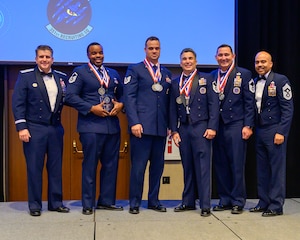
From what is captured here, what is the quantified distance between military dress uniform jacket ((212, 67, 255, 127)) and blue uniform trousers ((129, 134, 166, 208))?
0.61 meters

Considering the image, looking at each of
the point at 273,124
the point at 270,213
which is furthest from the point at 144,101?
the point at 270,213

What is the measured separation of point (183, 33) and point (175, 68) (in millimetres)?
459

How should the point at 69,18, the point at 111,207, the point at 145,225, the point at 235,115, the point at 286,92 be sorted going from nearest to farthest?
the point at 145,225, the point at 286,92, the point at 235,115, the point at 111,207, the point at 69,18

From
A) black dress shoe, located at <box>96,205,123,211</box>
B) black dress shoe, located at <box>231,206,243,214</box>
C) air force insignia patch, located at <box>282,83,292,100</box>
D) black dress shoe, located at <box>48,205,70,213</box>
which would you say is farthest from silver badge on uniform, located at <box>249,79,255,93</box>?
black dress shoe, located at <box>48,205,70,213</box>

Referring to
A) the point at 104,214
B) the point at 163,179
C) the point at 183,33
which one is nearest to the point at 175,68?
the point at 183,33

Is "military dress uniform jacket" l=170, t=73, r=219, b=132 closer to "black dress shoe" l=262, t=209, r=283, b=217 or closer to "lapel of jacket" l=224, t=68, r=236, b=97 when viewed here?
"lapel of jacket" l=224, t=68, r=236, b=97

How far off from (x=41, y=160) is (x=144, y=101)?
1.02m

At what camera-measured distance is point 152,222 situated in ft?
11.1

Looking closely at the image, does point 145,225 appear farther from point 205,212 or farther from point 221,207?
point 221,207

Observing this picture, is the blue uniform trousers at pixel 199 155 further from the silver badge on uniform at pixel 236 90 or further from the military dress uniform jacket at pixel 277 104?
the military dress uniform jacket at pixel 277 104

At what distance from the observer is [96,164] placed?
373cm

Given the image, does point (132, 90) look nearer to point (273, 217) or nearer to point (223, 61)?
point (223, 61)

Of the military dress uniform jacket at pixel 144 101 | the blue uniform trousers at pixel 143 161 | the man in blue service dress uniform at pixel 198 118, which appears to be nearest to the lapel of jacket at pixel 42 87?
the military dress uniform jacket at pixel 144 101

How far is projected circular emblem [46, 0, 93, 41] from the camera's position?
4.61 m
